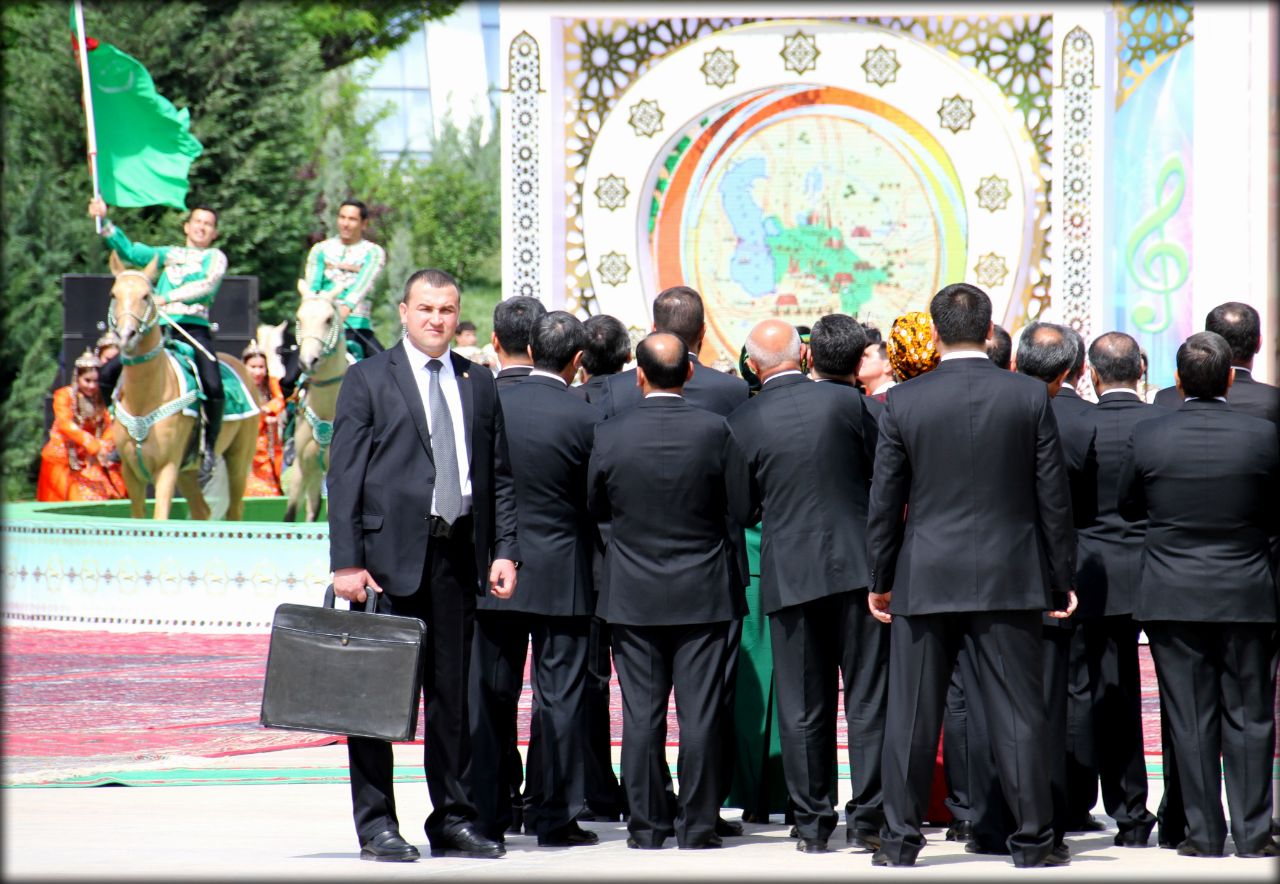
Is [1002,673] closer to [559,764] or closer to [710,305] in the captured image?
[559,764]

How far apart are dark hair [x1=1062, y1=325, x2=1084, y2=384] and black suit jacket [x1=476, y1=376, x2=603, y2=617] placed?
60.9 inches

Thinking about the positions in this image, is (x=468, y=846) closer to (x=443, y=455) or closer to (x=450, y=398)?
(x=443, y=455)

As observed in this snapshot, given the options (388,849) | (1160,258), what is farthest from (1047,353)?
(1160,258)

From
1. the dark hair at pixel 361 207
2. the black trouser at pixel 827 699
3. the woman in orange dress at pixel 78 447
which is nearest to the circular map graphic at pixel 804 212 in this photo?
the dark hair at pixel 361 207

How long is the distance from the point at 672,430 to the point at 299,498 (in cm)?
1007

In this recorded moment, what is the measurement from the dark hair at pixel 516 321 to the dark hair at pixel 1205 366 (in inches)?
82.4

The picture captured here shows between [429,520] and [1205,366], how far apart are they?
2.33 m

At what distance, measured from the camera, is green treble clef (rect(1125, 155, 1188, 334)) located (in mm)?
16781

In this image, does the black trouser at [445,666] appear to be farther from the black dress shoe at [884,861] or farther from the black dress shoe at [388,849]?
the black dress shoe at [884,861]

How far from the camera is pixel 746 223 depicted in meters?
17.0

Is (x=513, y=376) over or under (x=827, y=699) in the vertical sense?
over

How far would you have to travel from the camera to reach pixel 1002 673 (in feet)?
18.1

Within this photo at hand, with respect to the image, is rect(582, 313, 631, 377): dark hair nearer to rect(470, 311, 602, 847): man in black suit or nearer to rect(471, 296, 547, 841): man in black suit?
rect(471, 296, 547, 841): man in black suit

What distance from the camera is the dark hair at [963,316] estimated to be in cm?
566
